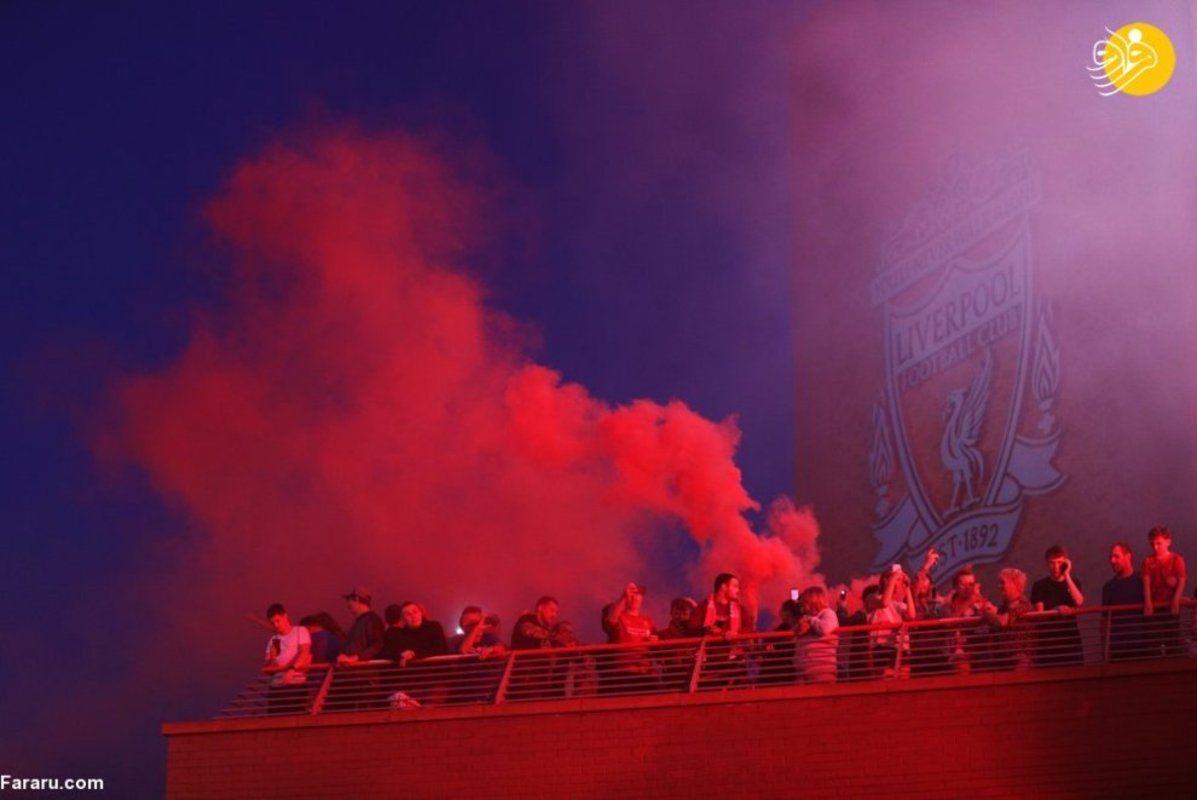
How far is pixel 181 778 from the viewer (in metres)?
16.6

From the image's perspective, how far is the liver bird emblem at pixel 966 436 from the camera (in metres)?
23.1

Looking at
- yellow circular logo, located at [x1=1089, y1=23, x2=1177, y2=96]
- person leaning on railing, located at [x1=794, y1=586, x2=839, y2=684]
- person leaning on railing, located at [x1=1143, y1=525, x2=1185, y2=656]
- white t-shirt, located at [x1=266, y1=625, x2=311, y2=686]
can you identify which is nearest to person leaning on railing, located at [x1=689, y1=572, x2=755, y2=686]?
person leaning on railing, located at [x1=794, y1=586, x2=839, y2=684]

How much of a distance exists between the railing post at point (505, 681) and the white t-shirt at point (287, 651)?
7.19 feet

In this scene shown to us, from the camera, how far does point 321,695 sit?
654 inches

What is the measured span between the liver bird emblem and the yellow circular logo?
411cm

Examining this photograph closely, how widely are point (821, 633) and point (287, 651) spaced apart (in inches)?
219

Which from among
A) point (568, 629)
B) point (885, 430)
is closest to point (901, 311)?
point (885, 430)

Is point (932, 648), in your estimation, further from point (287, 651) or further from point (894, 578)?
point (287, 651)

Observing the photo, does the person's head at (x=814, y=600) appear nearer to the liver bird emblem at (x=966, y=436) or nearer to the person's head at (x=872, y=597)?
the person's head at (x=872, y=597)

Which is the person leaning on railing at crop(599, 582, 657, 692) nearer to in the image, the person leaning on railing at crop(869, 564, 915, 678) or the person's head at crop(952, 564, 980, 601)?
the person leaning on railing at crop(869, 564, 915, 678)

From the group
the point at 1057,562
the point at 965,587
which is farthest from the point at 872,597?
the point at 1057,562

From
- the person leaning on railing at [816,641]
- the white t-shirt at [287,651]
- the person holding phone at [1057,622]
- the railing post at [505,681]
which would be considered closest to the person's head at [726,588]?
the person leaning on railing at [816,641]

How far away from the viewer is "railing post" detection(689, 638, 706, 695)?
1539 cm

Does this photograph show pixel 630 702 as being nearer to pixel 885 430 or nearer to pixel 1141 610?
pixel 1141 610
